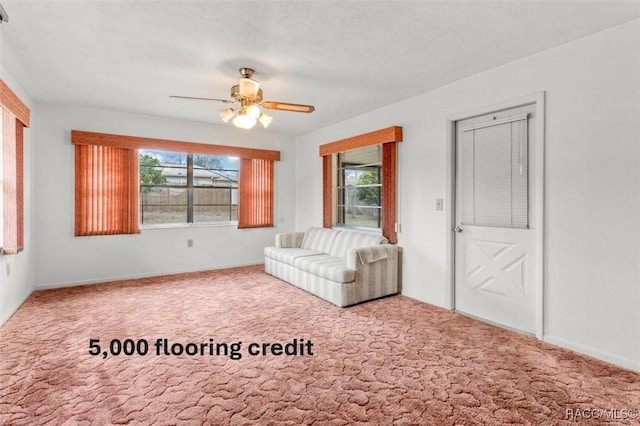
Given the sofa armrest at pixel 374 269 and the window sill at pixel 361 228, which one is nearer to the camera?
the sofa armrest at pixel 374 269

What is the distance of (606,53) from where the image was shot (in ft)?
8.42

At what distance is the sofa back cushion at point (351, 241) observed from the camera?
448 cm

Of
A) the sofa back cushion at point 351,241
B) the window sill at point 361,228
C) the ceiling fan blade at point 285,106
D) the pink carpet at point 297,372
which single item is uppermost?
the ceiling fan blade at point 285,106

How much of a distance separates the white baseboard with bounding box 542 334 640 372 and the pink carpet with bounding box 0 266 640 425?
7 centimetres

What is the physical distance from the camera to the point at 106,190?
4891 mm

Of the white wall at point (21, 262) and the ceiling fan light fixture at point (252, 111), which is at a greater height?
the ceiling fan light fixture at point (252, 111)

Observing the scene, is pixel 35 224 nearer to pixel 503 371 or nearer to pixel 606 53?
pixel 503 371

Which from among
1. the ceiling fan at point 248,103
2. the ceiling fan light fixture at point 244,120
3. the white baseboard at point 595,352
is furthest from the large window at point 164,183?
the white baseboard at point 595,352

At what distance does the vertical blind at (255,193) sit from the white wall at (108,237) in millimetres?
250

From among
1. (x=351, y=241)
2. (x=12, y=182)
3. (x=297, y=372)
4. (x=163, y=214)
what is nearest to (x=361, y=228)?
(x=351, y=241)

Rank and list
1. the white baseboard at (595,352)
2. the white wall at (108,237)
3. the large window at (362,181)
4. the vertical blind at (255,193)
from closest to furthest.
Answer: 1. the white baseboard at (595,352)
2. the large window at (362,181)
3. the white wall at (108,237)
4. the vertical blind at (255,193)

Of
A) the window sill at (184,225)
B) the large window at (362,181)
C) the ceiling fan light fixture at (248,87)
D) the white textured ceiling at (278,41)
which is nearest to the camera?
the white textured ceiling at (278,41)

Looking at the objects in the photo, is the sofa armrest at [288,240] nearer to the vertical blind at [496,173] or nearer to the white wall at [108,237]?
the white wall at [108,237]

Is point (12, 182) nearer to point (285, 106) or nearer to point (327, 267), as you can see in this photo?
point (285, 106)
